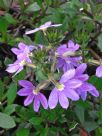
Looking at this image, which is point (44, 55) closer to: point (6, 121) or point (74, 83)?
point (74, 83)

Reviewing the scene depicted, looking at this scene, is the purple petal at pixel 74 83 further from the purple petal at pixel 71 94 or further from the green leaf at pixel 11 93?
the green leaf at pixel 11 93

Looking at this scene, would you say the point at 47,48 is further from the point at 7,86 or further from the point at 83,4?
the point at 83,4

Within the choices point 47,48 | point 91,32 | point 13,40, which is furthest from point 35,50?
point 91,32

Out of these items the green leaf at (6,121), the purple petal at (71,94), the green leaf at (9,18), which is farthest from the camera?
the green leaf at (9,18)

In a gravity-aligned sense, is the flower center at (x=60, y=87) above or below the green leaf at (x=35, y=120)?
above

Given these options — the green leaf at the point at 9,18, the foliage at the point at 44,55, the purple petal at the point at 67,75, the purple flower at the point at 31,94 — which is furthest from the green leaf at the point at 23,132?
the green leaf at the point at 9,18

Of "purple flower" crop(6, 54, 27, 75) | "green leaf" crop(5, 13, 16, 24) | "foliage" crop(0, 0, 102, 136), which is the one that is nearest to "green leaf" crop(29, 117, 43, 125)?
"foliage" crop(0, 0, 102, 136)
